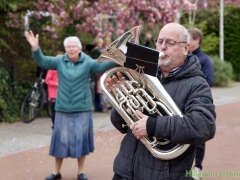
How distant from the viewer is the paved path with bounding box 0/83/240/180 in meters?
6.14

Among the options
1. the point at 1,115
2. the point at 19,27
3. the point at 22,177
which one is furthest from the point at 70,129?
the point at 19,27

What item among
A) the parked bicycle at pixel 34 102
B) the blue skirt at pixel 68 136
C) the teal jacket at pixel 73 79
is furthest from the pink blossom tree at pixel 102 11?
the blue skirt at pixel 68 136

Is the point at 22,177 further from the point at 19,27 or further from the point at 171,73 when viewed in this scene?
the point at 19,27

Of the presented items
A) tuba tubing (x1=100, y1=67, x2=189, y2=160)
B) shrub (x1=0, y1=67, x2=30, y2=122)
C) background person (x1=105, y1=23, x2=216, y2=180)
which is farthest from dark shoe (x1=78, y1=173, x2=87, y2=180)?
shrub (x1=0, y1=67, x2=30, y2=122)

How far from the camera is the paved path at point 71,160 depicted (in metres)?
6.14

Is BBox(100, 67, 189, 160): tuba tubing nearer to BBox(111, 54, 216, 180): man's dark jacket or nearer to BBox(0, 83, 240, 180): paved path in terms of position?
BBox(111, 54, 216, 180): man's dark jacket

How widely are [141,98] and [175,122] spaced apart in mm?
325

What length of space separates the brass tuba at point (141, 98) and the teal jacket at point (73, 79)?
2.33m

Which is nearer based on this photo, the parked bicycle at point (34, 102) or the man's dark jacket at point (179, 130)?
the man's dark jacket at point (179, 130)

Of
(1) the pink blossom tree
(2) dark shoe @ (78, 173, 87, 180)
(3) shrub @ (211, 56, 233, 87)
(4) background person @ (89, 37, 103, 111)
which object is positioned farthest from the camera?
(3) shrub @ (211, 56, 233, 87)

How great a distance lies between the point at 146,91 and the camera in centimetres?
301

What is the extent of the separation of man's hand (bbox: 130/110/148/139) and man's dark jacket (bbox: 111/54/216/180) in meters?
0.03

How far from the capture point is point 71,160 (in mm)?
6727

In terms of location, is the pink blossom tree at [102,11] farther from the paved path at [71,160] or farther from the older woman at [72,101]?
the older woman at [72,101]
